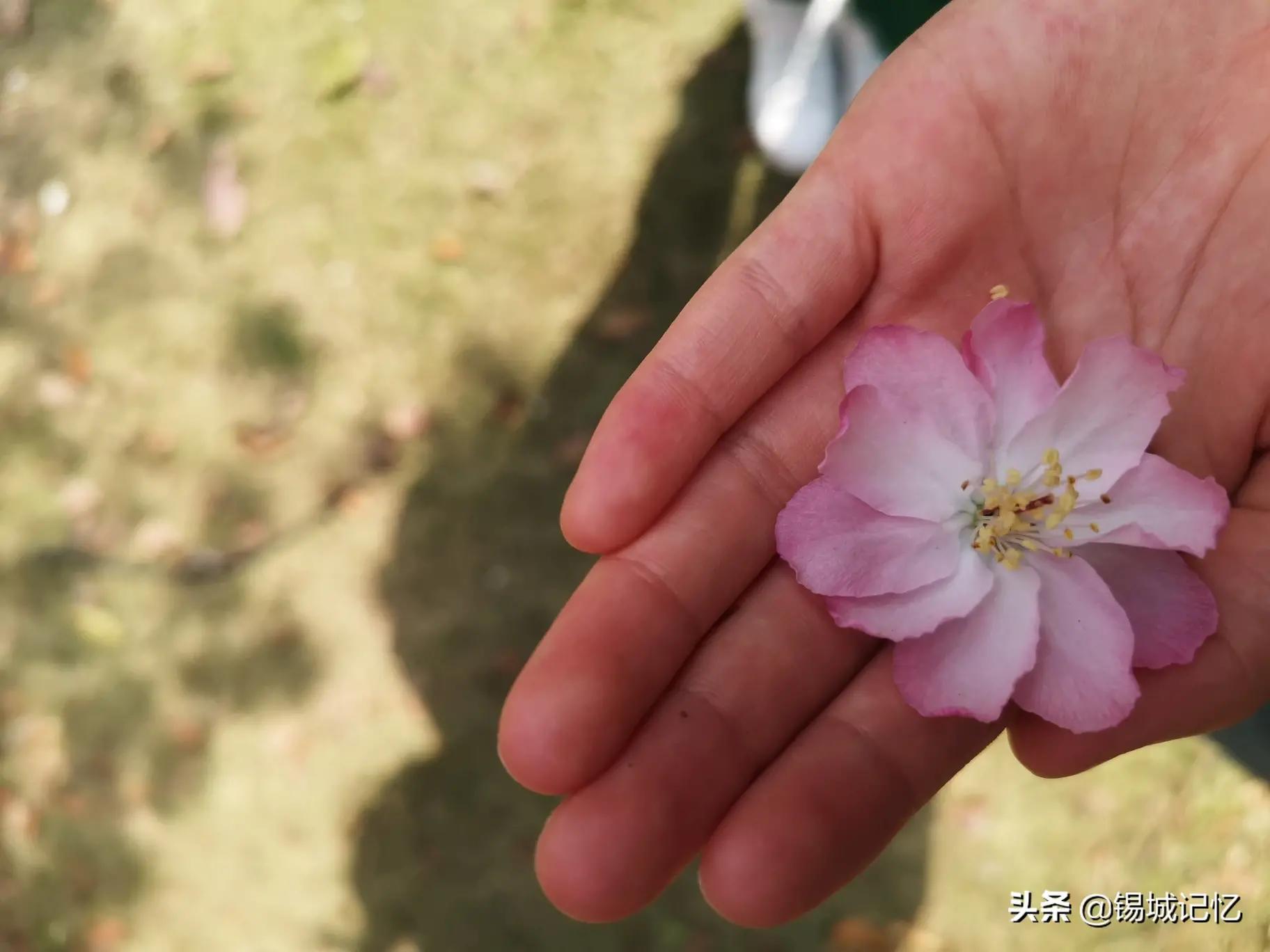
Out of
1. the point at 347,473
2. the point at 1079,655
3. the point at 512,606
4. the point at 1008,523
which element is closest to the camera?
the point at 1079,655

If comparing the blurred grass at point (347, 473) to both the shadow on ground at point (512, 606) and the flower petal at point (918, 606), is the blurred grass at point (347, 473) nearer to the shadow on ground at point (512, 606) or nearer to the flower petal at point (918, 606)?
the shadow on ground at point (512, 606)

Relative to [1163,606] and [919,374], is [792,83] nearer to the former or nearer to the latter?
[919,374]

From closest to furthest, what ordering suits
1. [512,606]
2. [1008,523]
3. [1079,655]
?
1. [1079,655]
2. [1008,523]
3. [512,606]

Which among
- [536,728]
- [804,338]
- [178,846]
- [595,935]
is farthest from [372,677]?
[804,338]

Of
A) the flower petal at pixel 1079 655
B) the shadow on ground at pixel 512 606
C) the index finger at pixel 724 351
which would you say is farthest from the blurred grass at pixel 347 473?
the index finger at pixel 724 351

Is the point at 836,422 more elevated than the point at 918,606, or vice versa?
the point at 836,422

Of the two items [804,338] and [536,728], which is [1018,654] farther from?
[536,728]

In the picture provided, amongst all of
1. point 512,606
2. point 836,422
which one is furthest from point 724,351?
point 512,606
